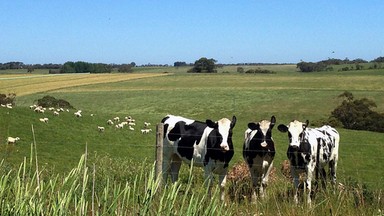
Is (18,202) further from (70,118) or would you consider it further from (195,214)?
(70,118)

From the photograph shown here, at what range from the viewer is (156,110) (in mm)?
64875

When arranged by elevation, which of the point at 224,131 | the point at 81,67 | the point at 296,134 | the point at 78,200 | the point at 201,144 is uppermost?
the point at 78,200

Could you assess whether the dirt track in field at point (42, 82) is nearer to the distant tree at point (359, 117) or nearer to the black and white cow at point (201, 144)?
the distant tree at point (359, 117)

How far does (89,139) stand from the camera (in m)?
24.8

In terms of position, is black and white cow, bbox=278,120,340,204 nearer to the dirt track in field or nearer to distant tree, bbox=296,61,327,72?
the dirt track in field

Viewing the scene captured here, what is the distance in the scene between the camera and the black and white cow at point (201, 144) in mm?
10797

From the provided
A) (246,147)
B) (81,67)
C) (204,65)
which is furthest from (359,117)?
(204,65)

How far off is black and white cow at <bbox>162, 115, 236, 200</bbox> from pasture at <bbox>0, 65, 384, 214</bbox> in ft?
4.19

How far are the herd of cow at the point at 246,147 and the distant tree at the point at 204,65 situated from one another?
128m

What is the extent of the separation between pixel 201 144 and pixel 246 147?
1.10 metres

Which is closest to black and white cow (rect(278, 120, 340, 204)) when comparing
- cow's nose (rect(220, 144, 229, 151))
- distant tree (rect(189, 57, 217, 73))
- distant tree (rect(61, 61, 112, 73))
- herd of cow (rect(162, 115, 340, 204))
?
herd of cow (rect(162, 115, 340, 204))

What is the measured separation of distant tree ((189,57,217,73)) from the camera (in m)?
140

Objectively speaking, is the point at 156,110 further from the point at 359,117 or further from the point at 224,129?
the point at 224,129

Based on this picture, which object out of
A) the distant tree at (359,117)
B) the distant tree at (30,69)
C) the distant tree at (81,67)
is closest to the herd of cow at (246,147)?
the distant tree at (359,117)
